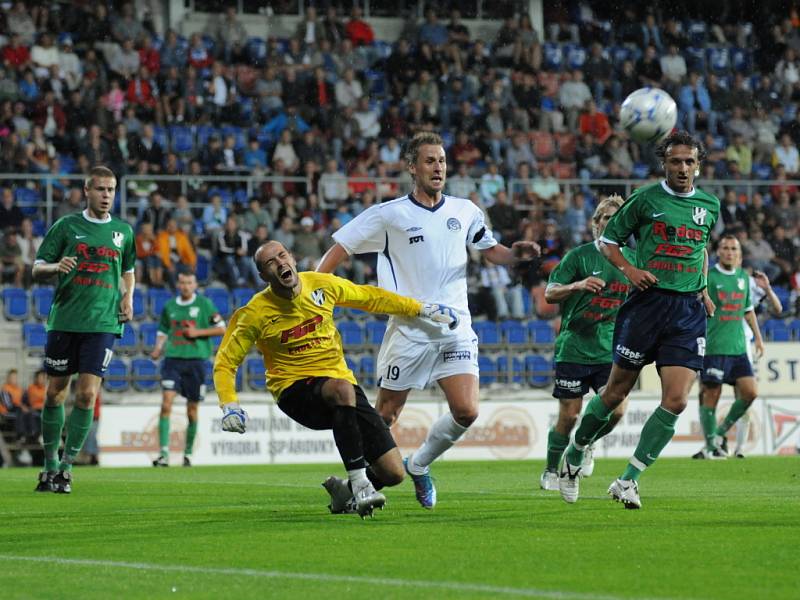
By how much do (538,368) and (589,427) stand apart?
12.9 meters

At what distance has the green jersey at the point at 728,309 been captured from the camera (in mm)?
17312

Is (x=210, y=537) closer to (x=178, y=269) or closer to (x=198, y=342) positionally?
(x=198, y=342)

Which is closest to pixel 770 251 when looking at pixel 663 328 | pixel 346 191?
pixel 346 191

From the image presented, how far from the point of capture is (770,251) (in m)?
26.1

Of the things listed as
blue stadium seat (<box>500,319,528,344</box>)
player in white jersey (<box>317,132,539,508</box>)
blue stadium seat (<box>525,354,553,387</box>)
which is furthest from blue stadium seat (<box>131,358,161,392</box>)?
player in white jersey (<box>317,132,539,508</box>)

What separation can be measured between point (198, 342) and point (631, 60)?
633 inches

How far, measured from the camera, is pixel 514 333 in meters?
23.5

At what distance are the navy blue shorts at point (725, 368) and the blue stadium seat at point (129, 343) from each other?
8987 mm

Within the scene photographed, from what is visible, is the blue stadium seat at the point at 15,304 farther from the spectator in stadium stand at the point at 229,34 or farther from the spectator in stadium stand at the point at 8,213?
the spectator in stadium stand at the point at 229,34

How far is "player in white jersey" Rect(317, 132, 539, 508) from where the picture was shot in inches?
371

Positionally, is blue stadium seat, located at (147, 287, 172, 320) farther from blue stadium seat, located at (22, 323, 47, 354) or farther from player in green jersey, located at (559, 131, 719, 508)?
player in green jersey, located at (559, 131, 719, 508)

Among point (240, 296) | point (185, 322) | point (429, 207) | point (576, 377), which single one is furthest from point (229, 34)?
point (429, 207)

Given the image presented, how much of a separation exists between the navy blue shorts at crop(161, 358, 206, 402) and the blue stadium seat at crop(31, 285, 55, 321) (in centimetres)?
415

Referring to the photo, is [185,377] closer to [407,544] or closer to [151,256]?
[151,256]
